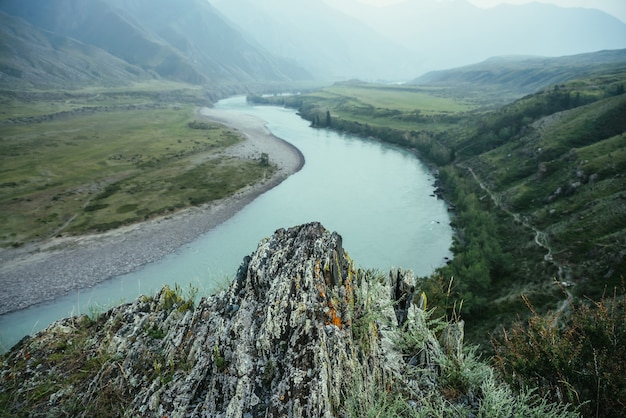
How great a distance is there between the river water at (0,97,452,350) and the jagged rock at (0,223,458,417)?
155 inches

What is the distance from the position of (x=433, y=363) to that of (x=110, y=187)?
90707 millimetres

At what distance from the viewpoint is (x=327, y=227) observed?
6066cm

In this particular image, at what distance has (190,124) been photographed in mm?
159750

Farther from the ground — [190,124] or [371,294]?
[371,294]

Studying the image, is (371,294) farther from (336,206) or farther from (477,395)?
(336,206)

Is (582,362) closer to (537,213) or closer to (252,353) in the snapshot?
(252,353)

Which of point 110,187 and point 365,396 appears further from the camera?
point 110,187

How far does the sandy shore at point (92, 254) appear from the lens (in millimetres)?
45406

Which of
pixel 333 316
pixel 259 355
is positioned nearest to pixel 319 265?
pixel 333 316

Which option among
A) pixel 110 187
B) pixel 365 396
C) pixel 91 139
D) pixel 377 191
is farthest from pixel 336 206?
pixel 91 139

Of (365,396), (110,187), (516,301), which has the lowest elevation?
(110,187)

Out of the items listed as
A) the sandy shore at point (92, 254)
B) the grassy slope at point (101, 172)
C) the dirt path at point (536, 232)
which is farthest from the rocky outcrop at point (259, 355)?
the grassy slope at point (101, 172)

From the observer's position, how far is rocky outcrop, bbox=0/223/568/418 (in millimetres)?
8641

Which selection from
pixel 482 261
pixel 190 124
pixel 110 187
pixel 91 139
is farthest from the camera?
pixel 190 124
